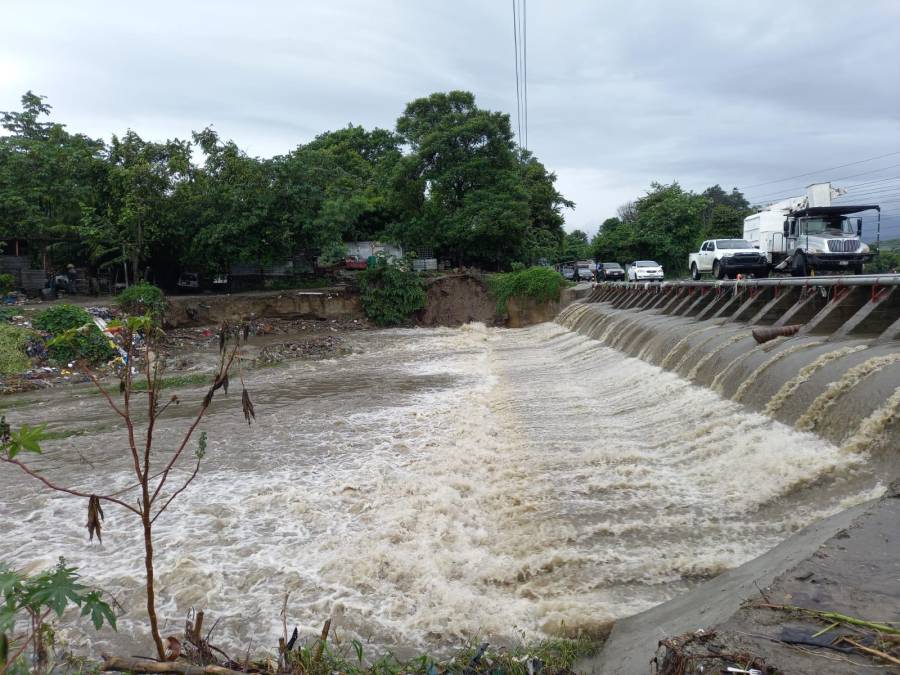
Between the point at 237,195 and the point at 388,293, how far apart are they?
8505 millimetres

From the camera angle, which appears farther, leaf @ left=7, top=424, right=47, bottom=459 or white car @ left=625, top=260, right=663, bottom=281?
white car @ left=625, top=260, right=663, bottom=281

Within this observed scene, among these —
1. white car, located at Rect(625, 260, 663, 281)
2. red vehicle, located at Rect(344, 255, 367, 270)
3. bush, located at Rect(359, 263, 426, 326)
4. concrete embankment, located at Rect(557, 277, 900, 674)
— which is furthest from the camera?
red vehicle, located at Rect(344, 255, 367, 270)

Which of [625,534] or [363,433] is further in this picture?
[363,433]

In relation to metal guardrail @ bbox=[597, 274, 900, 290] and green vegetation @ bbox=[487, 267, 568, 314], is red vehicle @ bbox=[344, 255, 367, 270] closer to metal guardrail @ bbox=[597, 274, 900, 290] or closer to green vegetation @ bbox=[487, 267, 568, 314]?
green vegetation @ bbox=[487, 267, 568, 314]

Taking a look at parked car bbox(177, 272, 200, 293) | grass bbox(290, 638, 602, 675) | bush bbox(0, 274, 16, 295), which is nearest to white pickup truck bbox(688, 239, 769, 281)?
grass bbox(290, 638, 602, 675)

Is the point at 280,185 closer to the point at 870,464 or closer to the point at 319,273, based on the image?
the point at 319,273

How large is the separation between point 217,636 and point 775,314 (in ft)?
38.6

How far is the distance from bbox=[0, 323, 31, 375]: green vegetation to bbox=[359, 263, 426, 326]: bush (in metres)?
15.4

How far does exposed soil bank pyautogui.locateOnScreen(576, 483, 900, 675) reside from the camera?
2732 mm

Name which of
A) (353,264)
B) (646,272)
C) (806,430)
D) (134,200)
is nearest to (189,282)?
(134,200)

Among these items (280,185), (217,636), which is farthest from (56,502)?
(280,185)

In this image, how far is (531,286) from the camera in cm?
3031

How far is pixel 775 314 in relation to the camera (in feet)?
40.3

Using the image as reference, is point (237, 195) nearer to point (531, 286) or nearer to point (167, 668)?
point (531, 286)
